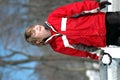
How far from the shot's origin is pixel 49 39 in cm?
287

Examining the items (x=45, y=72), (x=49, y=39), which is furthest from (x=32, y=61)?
(x=49, y=39)

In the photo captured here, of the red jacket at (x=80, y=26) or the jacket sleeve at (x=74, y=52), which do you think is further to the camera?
the jacket sleeve at (x=74, y=52)

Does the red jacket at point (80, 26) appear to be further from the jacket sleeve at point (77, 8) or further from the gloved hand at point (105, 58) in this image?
the gloved hand at point (105, 58)

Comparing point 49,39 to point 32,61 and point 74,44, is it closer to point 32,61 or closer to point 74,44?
point 74,44

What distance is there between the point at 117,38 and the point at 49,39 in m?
0.44

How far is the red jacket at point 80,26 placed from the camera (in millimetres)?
2811

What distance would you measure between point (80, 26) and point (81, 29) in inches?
0.8

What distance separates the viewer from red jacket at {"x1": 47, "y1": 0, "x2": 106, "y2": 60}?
2.81 m

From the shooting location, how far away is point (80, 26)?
9.25 ft

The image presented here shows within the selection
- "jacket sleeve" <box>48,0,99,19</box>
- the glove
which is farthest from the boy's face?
the glove

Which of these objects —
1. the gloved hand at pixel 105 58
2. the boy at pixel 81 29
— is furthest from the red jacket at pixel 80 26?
the gloved hand at pixel 105 58

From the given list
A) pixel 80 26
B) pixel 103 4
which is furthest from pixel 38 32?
pixel 103 4

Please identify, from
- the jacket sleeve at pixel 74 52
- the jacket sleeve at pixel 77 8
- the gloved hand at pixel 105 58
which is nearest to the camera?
A: the gloved hand at pixel 105 58

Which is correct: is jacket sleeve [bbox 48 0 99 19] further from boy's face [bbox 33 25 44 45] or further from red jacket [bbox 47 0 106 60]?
boy's face [bbox 33 25 44 45]
